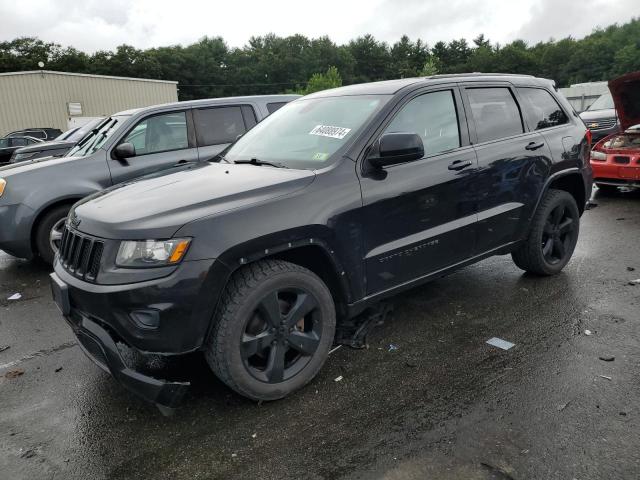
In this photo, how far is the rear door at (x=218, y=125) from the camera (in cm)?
630

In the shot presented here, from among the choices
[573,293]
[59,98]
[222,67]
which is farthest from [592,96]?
[222,67]

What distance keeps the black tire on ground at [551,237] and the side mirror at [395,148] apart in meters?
1.89

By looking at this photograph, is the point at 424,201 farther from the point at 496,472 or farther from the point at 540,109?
the point at 540,109

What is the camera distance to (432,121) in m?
3.69

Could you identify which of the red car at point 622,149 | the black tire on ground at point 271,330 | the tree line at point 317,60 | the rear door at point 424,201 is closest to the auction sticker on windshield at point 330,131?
the rear door at point 424,201

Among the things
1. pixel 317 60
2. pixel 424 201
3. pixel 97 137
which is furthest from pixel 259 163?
pixel 317 60

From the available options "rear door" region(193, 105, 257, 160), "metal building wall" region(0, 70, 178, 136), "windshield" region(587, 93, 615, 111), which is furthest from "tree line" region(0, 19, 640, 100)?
"rear door" region(193, 105, 257, 160)

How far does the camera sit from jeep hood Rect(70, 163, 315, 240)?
2.57 metres

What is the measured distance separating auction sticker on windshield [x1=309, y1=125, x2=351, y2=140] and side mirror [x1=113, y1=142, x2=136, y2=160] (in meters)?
2.90

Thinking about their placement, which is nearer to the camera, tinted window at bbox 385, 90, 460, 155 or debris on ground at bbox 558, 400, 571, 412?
debris on ground at bbox 558, 400, 571, 412

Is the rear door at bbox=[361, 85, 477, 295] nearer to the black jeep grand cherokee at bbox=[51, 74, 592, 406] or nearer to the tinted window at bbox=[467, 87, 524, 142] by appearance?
the black jeep grand cherokee at bbox=[51, 74, 592, 406]

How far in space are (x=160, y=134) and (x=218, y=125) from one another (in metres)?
0.74

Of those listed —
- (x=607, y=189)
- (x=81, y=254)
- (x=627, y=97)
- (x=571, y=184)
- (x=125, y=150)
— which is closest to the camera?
(x=81, y=254)

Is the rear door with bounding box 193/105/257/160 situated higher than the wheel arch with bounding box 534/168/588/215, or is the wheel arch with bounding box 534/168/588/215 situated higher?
the rear door with bounding box 193/105/257/160
